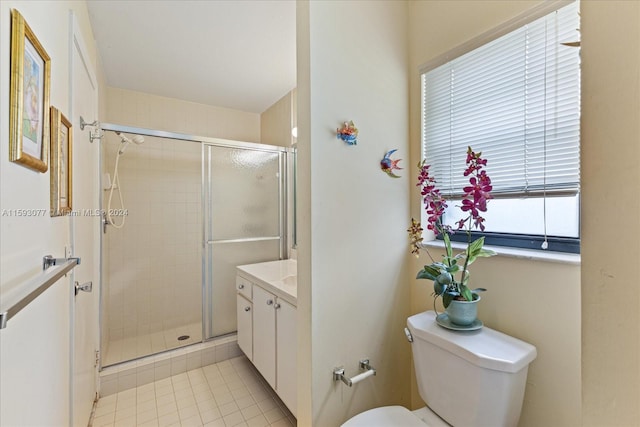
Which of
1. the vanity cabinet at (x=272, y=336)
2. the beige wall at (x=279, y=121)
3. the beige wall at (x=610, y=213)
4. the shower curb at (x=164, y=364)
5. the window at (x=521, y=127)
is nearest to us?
the beige wall at (x=610, y=213)

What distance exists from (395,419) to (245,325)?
1358 mm

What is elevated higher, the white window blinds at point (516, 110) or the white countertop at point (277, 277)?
the white window blinds at point (516, 110)

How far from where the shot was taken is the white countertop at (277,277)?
1570 mm

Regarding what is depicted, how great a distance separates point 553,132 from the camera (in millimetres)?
1053

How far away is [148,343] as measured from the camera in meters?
2.46

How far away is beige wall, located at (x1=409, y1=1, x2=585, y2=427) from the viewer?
0.98 metres

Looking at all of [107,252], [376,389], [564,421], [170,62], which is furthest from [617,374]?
[107,252]

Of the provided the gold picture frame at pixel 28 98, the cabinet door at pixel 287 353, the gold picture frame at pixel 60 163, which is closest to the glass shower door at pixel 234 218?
the cabinet door at pixel 287 353

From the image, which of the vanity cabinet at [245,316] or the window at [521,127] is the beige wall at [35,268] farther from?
the window at [521,127]

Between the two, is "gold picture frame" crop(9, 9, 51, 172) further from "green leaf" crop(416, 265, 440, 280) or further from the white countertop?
"green leaf" crop(416, 265, 440, 280)

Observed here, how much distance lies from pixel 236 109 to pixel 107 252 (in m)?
1.89

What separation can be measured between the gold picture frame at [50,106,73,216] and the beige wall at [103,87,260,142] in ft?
5.32

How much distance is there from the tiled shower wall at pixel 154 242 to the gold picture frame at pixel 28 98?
6.21ft

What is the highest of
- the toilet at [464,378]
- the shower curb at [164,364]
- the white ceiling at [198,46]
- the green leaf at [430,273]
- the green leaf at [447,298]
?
the white ceiling at [198,46]
